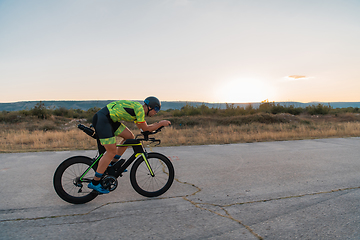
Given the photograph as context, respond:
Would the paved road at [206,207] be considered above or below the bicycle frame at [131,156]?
below

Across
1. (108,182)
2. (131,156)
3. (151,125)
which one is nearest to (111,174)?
(108,182)

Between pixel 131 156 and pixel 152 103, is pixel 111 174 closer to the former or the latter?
pixel 131 156

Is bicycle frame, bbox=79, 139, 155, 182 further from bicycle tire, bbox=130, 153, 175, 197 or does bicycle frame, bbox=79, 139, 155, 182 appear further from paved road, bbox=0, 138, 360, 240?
paved road, bbox=0, 138, 360, 240

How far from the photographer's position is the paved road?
10.7ft

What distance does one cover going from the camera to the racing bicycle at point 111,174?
4211mm

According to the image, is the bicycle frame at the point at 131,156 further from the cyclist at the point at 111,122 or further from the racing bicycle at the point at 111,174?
the cyclist at the point at 111,122

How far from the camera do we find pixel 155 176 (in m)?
4.71

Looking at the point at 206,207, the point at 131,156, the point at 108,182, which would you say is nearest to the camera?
the point at 206,207

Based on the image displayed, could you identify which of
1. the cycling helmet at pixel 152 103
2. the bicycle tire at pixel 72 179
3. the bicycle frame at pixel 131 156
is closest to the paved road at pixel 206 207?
Result: the bicycle tire at pixel 72 179

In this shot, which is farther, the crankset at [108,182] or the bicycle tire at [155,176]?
the bicycle tire at [155,176]

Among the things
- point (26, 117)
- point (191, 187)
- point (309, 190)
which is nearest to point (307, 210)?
point (309, 190)

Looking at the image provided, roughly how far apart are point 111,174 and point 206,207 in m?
1.69

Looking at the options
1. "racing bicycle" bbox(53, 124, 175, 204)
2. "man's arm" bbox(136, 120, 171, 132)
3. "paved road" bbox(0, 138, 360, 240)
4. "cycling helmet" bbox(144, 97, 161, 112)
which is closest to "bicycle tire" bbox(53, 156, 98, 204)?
"racing bicycle" bbox(53, 124, 175, 204)

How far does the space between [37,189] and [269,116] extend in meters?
25.0
